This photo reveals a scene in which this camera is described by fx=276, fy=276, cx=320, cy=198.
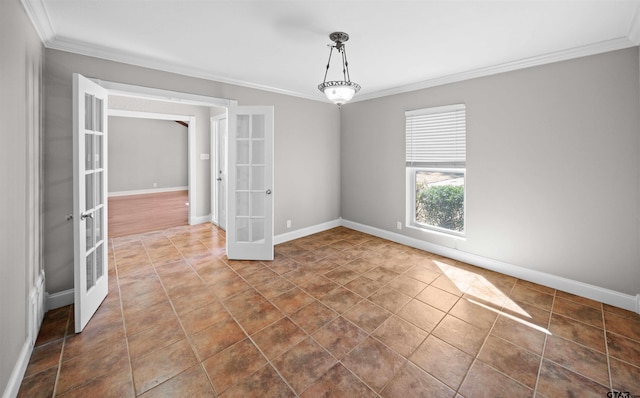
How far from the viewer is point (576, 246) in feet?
9.68

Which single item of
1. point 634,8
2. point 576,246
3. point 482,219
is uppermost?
point 634,8

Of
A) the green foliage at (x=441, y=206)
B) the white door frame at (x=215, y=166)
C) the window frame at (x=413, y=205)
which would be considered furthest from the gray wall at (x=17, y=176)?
the green foliage at (x=441, y=206)

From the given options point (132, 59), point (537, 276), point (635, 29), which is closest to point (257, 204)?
point (132, 59)

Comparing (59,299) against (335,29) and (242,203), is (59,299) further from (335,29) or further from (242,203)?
(335,29)

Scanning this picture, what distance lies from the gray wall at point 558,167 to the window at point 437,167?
5.5 inches

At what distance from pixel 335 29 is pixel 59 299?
3706mm

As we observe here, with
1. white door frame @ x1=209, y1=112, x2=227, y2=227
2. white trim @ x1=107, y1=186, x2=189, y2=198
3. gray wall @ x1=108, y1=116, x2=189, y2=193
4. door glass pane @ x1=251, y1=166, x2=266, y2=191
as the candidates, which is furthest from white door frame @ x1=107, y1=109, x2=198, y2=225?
white trim @ x1=107, y1=186, x2=189, y2=198

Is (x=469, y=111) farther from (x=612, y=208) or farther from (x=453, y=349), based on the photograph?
(x=453, y=349)

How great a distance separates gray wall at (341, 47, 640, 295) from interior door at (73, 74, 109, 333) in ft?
13.0

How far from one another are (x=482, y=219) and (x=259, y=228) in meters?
3.02

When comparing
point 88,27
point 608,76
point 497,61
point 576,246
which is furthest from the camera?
point 497,61

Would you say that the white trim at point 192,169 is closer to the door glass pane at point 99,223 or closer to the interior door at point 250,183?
the interior door at point 250,183

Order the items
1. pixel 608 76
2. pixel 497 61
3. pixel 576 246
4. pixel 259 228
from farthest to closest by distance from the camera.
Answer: pixel 259 228 → pixel 497 61 → pixel 576 246 → pixel 608 76

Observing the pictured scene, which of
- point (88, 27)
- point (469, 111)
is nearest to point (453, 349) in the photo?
point (469, 111)
